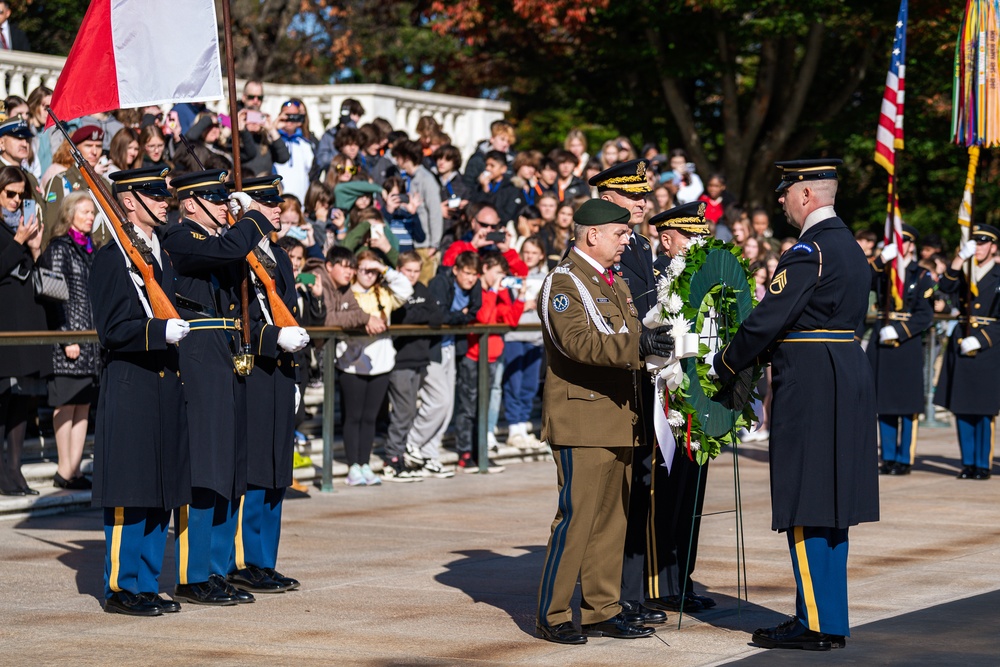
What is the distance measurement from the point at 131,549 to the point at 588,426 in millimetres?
2412

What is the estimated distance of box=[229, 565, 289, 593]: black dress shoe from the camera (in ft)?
28.6

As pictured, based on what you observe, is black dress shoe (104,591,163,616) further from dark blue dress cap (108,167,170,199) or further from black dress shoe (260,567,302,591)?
dark blue dress cap (108,167,170,199)

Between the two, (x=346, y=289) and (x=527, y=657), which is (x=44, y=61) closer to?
(x=346, y=289)

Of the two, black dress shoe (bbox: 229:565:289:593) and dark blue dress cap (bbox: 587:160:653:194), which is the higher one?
dark blue dress cap (bbox: 587:160:653:194)

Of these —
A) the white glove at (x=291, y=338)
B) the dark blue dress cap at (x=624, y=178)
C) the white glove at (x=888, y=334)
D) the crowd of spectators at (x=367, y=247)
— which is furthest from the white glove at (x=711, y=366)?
the white glove at (x=888, y=334)

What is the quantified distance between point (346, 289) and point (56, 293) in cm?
233

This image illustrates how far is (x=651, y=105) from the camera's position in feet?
91.1

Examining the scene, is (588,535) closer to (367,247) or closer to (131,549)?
(131,549)

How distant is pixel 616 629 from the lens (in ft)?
25.0

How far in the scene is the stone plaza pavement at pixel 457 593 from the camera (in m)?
7.26

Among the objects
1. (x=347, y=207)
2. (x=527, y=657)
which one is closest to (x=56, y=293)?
(x=347, y=207)

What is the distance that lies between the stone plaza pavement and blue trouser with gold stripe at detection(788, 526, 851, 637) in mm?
162

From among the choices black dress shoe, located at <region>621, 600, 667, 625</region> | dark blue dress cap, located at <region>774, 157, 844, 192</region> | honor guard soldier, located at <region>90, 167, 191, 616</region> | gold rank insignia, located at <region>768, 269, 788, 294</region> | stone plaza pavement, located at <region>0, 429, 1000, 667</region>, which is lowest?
stone plaza pavement, located at <region>0, 429, 1000, 667</region>

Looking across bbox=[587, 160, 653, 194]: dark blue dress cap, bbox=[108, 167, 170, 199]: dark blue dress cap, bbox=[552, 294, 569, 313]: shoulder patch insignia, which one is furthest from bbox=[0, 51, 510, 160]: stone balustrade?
bbox=[552, 294, 569, 313]: shoulder patch insignia
